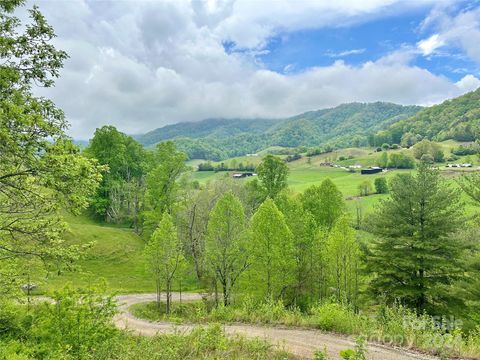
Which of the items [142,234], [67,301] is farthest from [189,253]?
[67,301]

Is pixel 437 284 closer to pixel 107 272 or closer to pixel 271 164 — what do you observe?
pixel 271 164

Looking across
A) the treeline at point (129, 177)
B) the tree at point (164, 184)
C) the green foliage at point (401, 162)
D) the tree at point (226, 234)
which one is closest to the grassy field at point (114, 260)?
the tree at point (164, 184)

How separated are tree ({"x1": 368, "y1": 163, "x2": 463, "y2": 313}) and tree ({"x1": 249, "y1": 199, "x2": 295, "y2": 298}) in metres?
7.69

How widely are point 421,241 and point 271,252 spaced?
11409 millimetres

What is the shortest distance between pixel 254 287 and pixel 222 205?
774 centimetres

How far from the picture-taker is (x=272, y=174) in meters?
54.1

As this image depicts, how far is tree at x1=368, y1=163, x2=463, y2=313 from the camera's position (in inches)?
936

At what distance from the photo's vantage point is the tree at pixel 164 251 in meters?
31.7

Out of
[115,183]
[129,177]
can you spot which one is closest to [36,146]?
[115,183]

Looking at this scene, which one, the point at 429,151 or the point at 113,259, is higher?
the point at 429,151

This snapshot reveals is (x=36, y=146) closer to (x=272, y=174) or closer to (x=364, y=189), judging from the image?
(x=272, y=174)

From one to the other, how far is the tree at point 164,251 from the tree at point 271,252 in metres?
7.33

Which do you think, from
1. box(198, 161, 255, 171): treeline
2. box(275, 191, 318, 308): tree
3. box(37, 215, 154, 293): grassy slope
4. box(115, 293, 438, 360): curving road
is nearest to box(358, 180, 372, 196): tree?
box(198, 161, 255, 171): treeline

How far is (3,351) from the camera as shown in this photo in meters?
9.10
